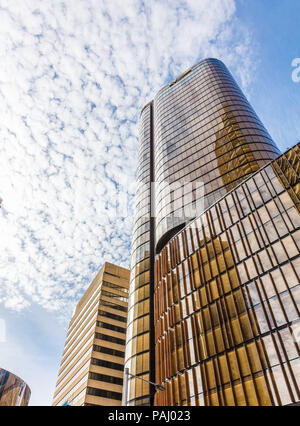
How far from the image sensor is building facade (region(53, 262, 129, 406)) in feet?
174

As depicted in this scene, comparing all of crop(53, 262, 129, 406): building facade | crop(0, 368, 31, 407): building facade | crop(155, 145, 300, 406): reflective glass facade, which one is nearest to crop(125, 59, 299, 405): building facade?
crop(155, 145, 300, 406): reflective glass facade

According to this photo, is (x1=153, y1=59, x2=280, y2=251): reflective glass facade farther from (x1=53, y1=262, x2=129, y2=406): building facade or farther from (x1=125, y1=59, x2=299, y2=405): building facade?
(x1=53, y1=262, x2=129, y2=406): building facade

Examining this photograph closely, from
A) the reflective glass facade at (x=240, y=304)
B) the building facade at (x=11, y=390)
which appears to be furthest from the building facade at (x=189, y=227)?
the building facade at (x=11, y=390)

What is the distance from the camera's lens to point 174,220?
53.3 m

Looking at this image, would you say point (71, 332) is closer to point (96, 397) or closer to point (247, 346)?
point (96, 397)

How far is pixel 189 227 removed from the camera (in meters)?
43.9

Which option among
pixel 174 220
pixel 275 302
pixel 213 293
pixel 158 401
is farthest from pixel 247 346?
pixel 174 220

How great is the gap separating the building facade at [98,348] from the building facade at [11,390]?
251ft

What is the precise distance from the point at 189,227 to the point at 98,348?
32739 millimetres

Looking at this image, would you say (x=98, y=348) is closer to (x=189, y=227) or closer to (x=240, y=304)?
(x=189, y=227)

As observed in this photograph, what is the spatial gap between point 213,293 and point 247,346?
7505 mm

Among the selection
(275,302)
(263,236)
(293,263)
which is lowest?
(275,302)

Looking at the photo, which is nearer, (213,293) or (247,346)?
(247,346)

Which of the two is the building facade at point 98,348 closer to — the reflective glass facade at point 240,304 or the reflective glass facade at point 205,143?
the reflective glass facade at point 205,143
